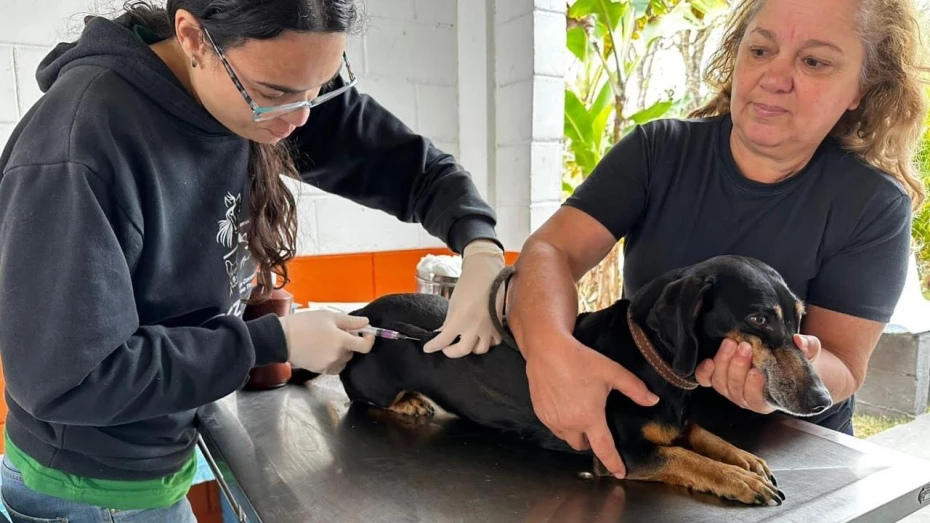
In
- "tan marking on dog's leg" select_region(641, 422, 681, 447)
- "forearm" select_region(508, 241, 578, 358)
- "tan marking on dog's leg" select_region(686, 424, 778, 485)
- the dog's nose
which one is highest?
"forearm" select_region(508, 241, 578, 358)

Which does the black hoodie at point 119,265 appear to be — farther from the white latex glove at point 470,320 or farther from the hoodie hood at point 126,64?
the white latex glove at point 470,320

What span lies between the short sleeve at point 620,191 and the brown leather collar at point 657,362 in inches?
11.1

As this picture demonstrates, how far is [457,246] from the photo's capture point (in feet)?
4.59

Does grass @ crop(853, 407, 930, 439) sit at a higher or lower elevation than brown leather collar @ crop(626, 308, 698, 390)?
lower

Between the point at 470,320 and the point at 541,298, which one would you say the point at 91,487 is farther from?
the point at 541,298

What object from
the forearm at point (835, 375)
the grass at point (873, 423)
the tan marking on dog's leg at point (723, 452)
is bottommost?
the grass at point (873, 423)

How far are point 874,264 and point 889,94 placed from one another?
35 centimetres

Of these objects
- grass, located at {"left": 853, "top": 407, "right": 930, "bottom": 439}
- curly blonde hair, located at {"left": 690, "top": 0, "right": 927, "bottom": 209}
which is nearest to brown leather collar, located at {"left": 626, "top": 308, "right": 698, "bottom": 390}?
curly blonde hair, located at {"left": 690, "top": 0, "right": 927, "bottom": 209}

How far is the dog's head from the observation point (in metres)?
0.95

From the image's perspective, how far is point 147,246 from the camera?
0.94 m

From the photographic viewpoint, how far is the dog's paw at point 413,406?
131 cm

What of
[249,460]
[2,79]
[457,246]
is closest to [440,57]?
[457,246]

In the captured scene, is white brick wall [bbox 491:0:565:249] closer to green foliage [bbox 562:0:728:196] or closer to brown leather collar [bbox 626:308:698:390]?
green foliage [bbox 562:0:728:196]

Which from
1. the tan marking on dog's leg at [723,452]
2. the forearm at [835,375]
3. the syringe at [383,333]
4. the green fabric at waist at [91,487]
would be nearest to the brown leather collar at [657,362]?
the tan marking on dog's leg at [723,452]
